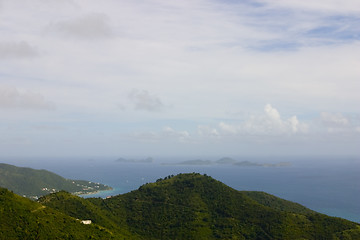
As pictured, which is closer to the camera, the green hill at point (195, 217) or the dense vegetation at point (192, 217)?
the dense vegetation at point (192, 217)

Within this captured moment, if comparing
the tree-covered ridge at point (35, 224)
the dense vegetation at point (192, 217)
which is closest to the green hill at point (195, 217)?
the dense vegetation at point (192, 217)

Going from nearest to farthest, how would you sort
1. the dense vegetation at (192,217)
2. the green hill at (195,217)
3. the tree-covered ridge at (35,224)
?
the tree-covered ridge at (35,224) < the dense vegetation at (192,217) < the green hill at (195,217)

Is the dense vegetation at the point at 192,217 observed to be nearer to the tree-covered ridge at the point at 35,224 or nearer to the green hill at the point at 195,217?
the green hill at the point at 195,217

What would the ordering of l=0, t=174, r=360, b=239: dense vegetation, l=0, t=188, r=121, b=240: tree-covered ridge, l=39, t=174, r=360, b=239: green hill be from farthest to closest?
l=39, t=174, r=360, b=239: green hill, l=0, t=174, r=360, b=239: dense vegetation, l=0, t=188, r=121, b=240: tree-covered ridge

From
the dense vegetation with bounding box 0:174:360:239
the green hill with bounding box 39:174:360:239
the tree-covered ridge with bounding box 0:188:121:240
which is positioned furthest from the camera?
the green hill with bounding box 39:174:360:239

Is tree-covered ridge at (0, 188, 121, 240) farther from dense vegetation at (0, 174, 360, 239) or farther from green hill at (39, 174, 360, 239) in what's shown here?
green hill at (39, 174, 360, 239)

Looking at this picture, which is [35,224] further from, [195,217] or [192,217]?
[195,217]

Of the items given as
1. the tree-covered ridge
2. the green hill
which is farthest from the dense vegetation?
the tree-covered ridge

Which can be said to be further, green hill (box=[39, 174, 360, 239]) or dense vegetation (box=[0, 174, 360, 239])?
green hill (box=[39, 174, 360, 239])
